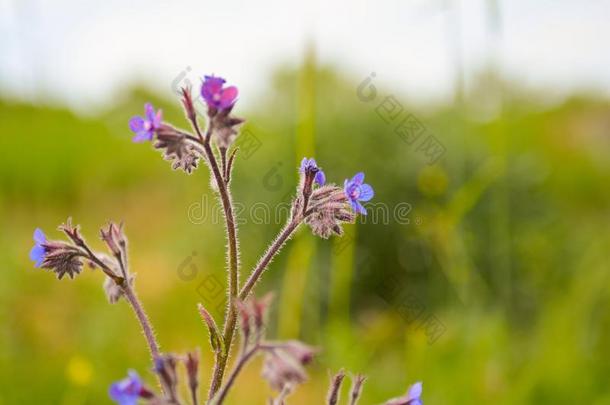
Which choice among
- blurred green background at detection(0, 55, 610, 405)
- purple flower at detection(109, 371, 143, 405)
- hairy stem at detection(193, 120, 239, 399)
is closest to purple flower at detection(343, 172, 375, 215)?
hairy stem at detection(193, 120, 239, 399)

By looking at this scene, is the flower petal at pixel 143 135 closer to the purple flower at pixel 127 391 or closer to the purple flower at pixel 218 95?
the purple flower at pixel 218 95

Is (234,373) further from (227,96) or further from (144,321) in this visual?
(227,96)

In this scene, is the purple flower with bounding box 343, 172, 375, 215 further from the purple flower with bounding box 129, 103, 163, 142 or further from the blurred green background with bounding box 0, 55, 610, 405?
the blurred green background with bounding box 0, 55, 610, 405

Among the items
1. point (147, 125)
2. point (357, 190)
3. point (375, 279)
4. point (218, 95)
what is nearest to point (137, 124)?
point (147, 125)

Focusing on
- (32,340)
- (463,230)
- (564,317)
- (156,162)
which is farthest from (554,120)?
(32,340)

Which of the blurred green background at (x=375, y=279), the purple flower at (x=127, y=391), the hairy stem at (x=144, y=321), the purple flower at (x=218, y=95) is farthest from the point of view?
the blurred green background at (x=375, y=279)

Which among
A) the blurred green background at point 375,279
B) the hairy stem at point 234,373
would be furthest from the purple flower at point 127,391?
the blurred green background at point 375,279

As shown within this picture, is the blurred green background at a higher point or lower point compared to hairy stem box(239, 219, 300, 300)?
higher
